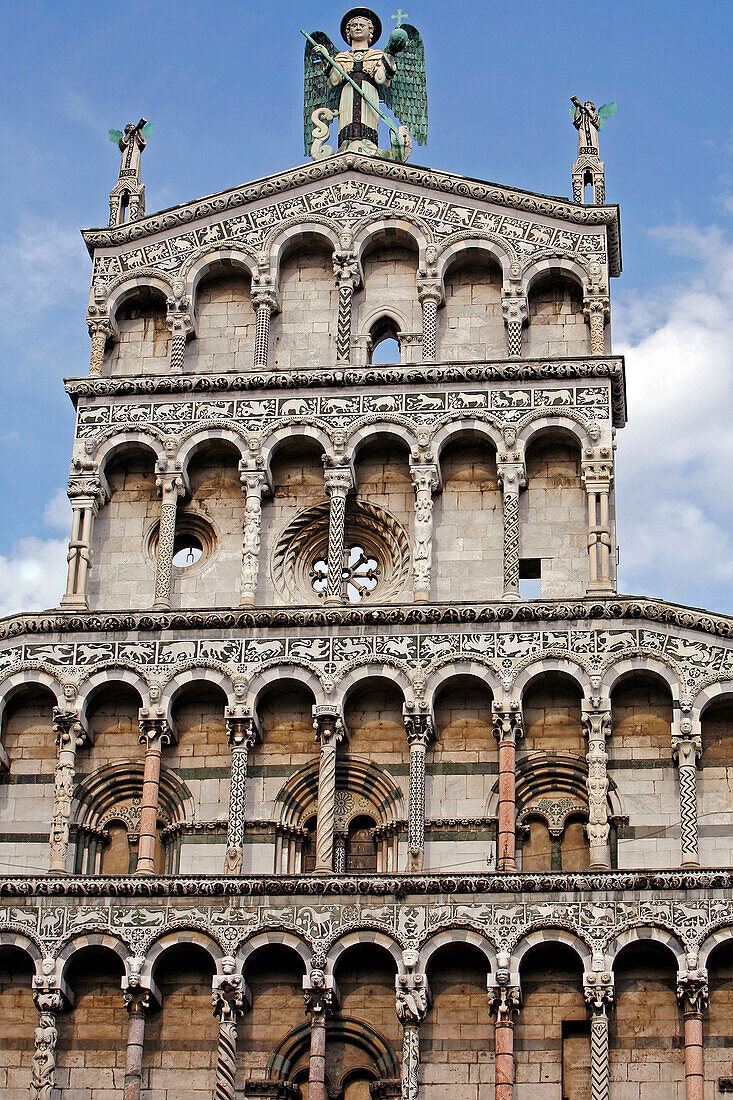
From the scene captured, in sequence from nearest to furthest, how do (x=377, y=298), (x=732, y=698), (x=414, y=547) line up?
1. (x=732, y=698)
2. (x=414, y=547)
3. (x=377, y=298)

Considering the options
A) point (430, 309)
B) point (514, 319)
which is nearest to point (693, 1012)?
point (514, 319)

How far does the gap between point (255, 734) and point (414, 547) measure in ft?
10.4

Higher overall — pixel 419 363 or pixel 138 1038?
pixel 419 363

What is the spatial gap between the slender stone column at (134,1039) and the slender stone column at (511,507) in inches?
254

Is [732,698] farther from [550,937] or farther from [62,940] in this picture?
[62,940]

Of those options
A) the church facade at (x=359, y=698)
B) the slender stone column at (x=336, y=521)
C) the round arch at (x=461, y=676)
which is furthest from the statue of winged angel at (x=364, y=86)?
the round arch at (x=461, y=676)

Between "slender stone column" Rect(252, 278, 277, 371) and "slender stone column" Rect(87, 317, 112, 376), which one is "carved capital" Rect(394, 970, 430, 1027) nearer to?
"slender stone column" Rect(252, 278, 277, 371)

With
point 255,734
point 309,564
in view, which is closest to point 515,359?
point 309,564

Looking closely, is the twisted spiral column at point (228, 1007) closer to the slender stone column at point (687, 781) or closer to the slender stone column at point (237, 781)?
the slender stone column at point (237, 781)

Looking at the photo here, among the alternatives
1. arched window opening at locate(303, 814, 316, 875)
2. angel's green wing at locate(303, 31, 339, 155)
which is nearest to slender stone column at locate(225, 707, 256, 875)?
arched window opening at locate(303, 814, 316, 875)

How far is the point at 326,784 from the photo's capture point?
2628cm

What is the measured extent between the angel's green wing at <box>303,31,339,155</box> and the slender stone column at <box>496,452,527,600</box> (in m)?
7.40

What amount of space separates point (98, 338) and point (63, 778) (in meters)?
6.57

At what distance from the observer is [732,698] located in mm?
26328
